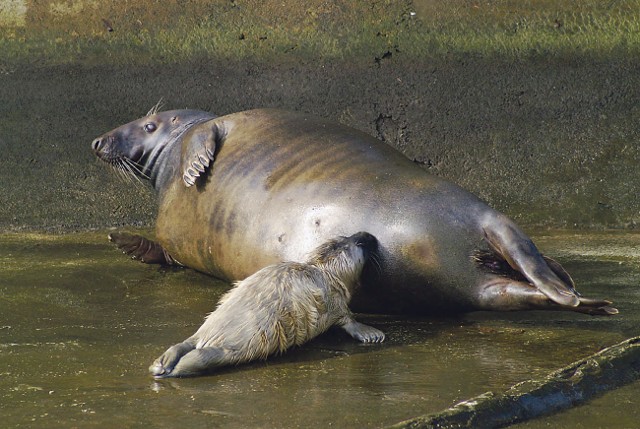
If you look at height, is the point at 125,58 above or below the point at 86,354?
above

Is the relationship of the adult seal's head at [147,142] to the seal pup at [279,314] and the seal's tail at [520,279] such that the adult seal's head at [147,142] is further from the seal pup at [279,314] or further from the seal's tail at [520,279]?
the seal's tail at [520,279]

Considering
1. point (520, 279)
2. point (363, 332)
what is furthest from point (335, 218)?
point (520, 279)

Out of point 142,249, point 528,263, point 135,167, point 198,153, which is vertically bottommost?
point 142,249

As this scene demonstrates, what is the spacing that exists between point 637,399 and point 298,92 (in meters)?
3.93

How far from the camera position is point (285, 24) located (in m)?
6.93

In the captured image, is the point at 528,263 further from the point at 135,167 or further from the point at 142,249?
the point at 135,167

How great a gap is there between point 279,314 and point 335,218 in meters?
0.81

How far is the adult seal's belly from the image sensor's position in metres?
4.33

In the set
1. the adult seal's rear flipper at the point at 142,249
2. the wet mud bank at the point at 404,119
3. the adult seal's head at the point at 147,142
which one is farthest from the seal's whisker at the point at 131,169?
the wet mud bank at the point at 404,119

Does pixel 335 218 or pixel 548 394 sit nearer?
pixel 548 394

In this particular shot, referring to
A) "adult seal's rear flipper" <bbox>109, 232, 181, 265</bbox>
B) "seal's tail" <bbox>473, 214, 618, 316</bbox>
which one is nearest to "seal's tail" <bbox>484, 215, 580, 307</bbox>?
"seal's tail" <bbox>473, 214, 618, 316</bbox>

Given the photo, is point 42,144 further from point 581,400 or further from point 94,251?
point 581,400

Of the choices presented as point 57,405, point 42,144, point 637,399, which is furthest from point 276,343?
point 42,144

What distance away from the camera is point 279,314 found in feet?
12.7
